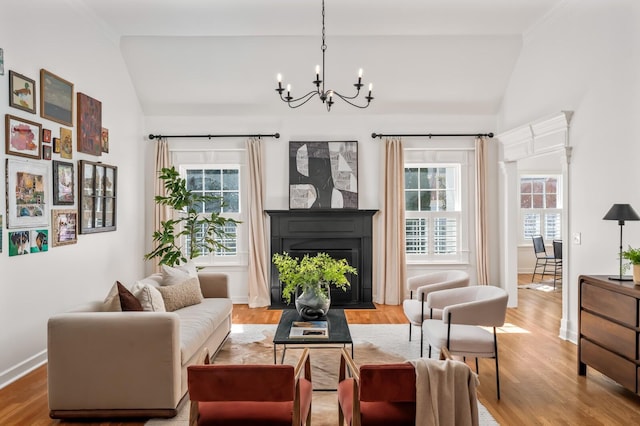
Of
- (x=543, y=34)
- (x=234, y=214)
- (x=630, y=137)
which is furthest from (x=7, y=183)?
(x=543, y=34)

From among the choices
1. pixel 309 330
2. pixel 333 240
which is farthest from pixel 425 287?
pixel 333 240

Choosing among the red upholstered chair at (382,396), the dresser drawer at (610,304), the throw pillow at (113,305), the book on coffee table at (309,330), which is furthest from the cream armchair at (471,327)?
the throw pillow at (113,305)

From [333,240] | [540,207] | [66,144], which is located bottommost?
[333,240]

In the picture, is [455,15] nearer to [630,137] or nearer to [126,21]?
[630,137]

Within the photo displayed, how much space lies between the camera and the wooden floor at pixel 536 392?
9.78 feet

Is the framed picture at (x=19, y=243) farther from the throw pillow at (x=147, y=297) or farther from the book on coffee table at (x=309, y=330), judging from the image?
the book on coffee table at (x=309, y=330)

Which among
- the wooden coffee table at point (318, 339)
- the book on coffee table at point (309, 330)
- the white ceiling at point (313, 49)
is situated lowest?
the wooden coffee table at point (318, 339)

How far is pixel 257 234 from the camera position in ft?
21.3

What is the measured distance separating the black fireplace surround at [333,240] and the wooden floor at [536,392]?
2204 mm

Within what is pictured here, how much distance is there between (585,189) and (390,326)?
8.45ft

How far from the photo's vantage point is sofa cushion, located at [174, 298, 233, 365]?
3289 millimetres

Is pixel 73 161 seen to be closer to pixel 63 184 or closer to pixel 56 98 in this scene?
pixel 63 184

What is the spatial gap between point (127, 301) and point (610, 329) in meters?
3.57

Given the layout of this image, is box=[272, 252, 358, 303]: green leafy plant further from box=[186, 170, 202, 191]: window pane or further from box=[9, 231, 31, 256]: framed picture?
box=[186, 170, 202, 191]: window pane
